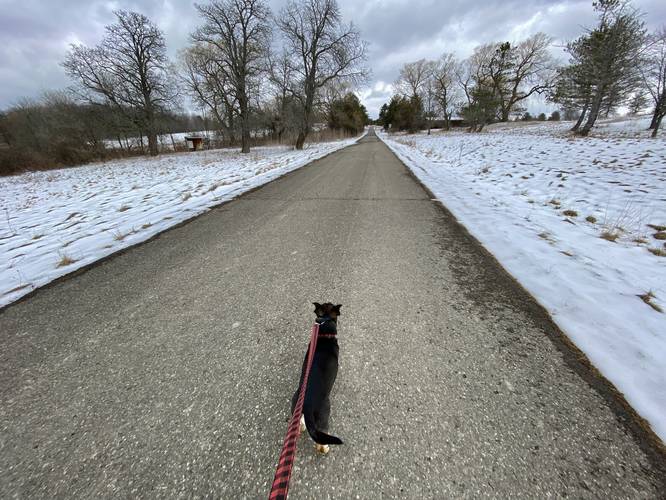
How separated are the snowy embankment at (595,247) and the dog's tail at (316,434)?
1822 mm

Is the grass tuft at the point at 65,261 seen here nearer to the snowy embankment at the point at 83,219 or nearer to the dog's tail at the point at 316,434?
the snowy embankment at the point at 83,219

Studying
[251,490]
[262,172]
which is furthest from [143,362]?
[262,172]

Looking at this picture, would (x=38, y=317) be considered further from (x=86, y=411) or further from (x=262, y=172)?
(x=262, y=172)

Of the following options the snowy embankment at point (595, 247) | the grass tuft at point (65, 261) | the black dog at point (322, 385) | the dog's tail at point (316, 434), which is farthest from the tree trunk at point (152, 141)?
the dog's tail at point (316, 434)

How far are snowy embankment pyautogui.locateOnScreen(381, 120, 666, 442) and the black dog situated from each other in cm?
181

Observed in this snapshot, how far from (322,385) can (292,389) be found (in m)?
0.49

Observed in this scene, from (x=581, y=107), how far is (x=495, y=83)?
1782 centimetres

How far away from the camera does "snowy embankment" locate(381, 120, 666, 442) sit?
5.91 ft

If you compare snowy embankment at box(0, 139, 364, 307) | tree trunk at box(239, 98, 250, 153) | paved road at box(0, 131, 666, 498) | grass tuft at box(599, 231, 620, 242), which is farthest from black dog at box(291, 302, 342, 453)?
tree trunk at box(239, 98, 250, 153)

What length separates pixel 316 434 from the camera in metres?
1.07

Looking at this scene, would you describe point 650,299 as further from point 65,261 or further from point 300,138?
point 300,138

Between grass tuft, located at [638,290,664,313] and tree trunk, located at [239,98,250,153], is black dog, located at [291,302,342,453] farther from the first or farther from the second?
tree trunk, located at [239,98,250,153]

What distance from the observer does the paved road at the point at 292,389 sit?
3.99 ft

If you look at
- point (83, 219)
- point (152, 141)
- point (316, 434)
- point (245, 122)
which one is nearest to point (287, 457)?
point (316, 434)
